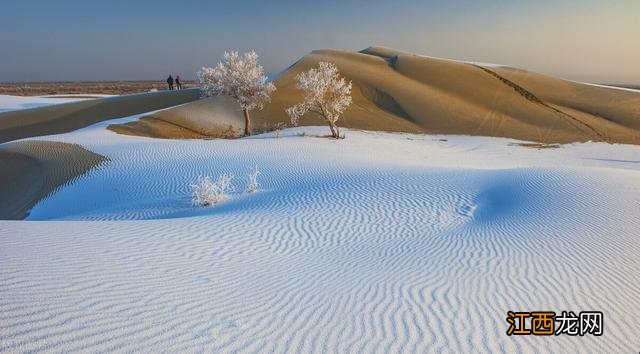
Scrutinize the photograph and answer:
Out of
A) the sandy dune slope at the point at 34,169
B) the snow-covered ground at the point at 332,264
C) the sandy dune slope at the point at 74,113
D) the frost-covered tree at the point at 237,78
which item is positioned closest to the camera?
the snow-covered ground at the point at 332,264

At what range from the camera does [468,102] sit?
35844 millimetres

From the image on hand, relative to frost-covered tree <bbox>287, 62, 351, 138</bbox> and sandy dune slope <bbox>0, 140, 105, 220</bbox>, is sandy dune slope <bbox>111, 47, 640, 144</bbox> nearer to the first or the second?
frost-covered tree <bbox>287, 62, 351, 138</bbox>

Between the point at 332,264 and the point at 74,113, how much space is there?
34.2 metres

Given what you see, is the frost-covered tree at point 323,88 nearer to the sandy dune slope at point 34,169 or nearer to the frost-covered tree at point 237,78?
the frost-covered tree at point 237,78

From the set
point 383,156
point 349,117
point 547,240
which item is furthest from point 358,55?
point 547,240

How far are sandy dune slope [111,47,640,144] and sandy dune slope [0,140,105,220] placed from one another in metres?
14.2

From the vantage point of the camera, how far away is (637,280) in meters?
5.41

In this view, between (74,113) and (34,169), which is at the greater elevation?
(74,113)

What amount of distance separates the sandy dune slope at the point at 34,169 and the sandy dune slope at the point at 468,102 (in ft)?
46.4

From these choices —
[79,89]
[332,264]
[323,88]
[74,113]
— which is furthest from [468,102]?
[79,89]

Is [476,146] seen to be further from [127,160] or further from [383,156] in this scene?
[127,160]

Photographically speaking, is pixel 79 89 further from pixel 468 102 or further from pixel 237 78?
pixel 468 102

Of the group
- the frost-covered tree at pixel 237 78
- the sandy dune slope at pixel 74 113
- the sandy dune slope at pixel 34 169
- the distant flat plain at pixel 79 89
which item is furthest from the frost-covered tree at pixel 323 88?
the distant flat plain at pixel 79 89

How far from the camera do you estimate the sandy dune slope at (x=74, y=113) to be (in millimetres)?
28406
